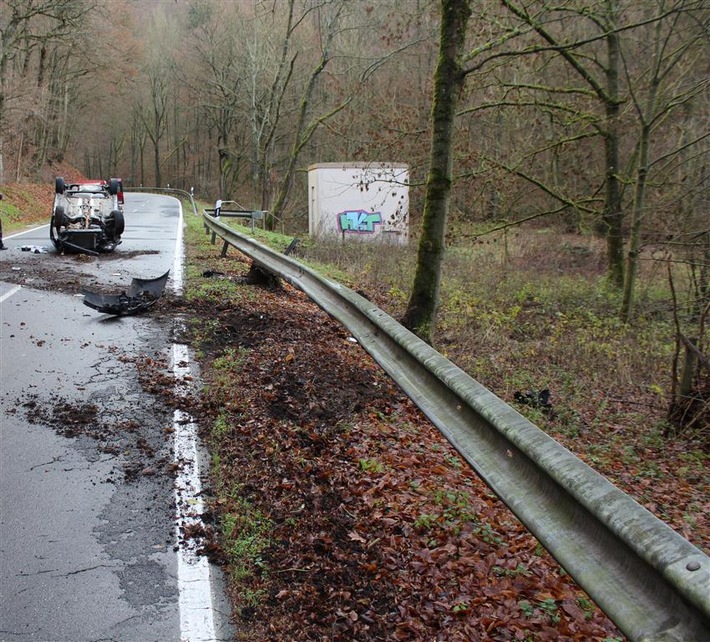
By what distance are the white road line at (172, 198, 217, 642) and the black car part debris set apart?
3627 millimetres

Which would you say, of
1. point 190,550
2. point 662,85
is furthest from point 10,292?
point 662,85

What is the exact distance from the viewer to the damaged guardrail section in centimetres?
174

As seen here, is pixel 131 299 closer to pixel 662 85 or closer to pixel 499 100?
pixel 499 100

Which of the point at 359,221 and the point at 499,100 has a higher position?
the point at 499,100

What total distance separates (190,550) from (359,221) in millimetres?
28989

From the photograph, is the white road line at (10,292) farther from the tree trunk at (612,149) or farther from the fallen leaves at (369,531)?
the tree trunk at (612,149)

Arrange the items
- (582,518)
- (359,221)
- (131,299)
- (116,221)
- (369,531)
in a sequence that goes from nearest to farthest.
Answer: (582,518) → (369,531) → (131,299) → (116,221) → (359,221)

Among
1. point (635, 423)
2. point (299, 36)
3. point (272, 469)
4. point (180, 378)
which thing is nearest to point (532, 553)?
point (272, 469)

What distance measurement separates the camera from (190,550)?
3854mm

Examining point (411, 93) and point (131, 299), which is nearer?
point (131, 299)

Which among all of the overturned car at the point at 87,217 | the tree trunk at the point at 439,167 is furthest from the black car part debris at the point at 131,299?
the overturned car at the point at 87,217

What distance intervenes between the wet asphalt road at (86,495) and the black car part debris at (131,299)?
91 cm

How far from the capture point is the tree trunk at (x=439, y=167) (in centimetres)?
770

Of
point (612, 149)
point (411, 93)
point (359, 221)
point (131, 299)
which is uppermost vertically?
point (411, 93)
